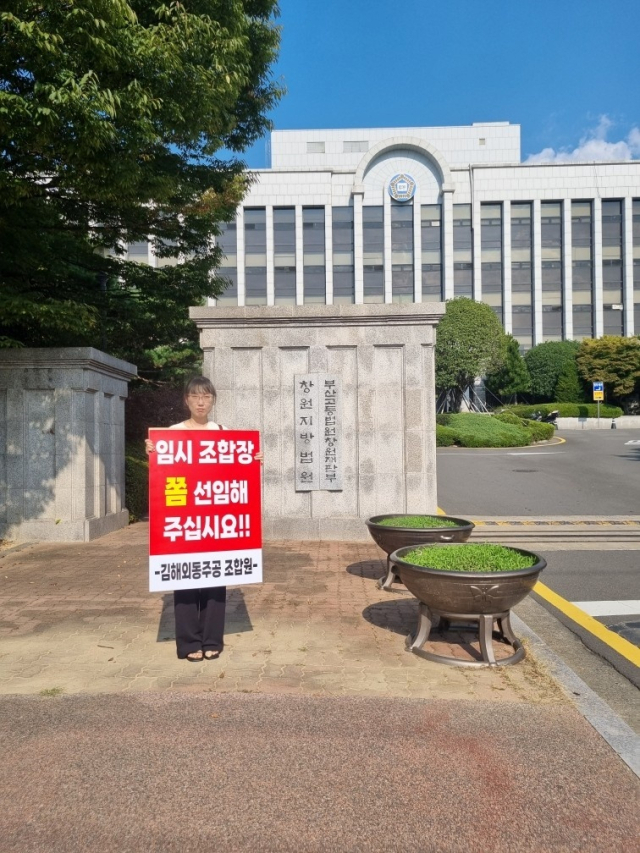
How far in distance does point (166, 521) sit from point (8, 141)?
625 cm

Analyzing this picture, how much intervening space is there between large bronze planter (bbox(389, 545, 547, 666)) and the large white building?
52.5 metres

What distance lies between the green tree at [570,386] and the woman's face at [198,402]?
4904cm

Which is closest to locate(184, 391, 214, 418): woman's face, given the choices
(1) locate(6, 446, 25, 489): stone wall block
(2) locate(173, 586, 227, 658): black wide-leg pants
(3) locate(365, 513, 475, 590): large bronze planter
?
(2) locate(173, 586, 227, 658): black wide-leg pants

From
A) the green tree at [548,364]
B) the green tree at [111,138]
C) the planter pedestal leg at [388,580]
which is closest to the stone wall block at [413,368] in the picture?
the planter pedestal leg at [388,580]

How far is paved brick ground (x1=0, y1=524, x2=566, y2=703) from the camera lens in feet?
14.1

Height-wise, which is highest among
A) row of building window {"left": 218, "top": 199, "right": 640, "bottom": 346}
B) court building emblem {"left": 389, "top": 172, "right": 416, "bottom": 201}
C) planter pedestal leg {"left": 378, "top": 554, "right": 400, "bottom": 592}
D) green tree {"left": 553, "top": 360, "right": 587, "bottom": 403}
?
court building emblem {"left": 389, "top": 172, "right": 416, "bottom": 201}

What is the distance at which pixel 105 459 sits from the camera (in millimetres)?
10656

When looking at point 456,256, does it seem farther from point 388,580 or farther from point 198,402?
point 198,402

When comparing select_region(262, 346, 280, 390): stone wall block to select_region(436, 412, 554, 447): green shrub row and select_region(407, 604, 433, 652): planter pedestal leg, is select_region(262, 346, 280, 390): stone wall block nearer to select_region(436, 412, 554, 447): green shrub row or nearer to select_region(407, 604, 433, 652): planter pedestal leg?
select_region(407, 604, 433, 652): planter pedestal leg

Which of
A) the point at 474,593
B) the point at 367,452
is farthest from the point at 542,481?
Result: the point at 474,593

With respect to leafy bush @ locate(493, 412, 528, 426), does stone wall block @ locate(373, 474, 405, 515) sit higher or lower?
lower

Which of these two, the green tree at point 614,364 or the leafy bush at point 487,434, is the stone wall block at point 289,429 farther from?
the green tree at point 614,364

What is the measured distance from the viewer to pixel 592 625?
5.83 meters

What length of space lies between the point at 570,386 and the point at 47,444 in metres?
46.3
